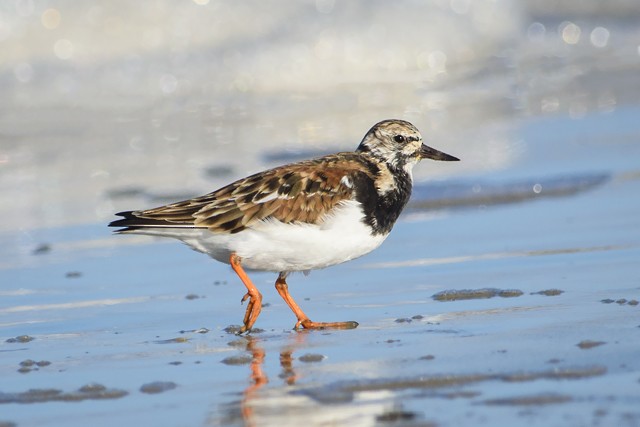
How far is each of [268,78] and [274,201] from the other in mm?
6844

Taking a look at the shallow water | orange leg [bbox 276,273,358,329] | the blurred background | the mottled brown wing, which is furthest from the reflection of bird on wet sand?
the blurred background

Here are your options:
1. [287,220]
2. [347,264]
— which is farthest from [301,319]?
[347,264]

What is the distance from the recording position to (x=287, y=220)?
481 cm

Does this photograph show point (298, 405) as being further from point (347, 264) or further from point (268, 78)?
point (268, 78)

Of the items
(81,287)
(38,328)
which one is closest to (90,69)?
(81,287)

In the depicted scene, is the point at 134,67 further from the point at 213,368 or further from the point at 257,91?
the point at 213,368

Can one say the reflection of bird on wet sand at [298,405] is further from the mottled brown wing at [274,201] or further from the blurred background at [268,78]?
the blurred background at [268,78]

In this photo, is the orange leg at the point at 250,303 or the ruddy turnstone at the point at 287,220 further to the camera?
the ruddy turnstone at the point at 287,220

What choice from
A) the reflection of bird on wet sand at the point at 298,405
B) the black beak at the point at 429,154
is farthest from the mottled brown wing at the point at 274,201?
the reflection of bird on wet sand at the point at 298,405

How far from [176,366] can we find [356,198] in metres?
1.17

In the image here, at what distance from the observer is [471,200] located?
23.5ft

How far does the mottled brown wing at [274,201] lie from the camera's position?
4.82 m

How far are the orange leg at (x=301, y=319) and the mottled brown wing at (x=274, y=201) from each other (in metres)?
Answer: 0.33

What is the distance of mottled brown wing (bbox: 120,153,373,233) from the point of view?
482 centimetres
